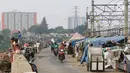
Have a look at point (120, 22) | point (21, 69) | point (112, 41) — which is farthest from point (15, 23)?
point (21, 69)

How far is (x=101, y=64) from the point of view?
18.2 metres

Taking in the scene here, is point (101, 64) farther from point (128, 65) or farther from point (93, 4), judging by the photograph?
point (93, 4)

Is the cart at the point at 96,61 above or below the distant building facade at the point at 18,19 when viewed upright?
below

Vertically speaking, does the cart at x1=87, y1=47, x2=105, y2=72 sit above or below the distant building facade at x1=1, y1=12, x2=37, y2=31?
below

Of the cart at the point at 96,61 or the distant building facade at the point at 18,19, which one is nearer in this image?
the cart at the point at 96,61

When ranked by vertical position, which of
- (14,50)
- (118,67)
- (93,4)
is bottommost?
(118,67)

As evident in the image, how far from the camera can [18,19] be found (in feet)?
539

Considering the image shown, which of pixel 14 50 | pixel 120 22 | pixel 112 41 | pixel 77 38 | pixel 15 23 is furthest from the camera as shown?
pixel 15 23

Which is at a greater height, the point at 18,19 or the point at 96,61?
the point at 18,19

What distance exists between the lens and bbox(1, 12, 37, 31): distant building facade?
158 metres

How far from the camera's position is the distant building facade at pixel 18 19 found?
158 meters

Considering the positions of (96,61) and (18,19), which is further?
(18,19)

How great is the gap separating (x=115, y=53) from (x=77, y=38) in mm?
18298

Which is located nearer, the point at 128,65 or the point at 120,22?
the point at 128,65
